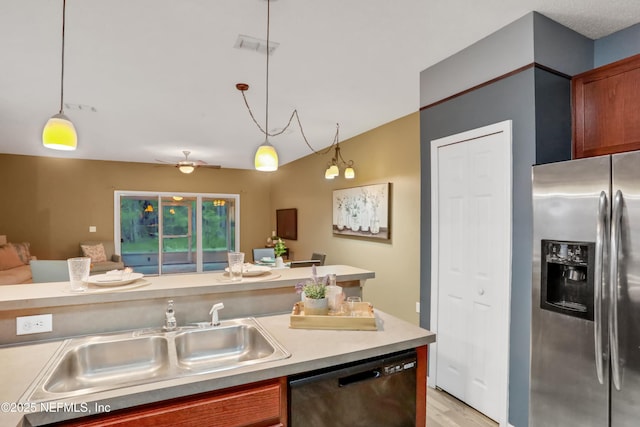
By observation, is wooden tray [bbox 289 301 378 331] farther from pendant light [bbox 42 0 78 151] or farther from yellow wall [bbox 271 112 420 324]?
yellow wall [bbox 271 112 420 324]

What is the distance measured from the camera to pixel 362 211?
4766 mm

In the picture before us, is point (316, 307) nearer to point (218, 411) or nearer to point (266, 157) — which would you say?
point (218, 411)

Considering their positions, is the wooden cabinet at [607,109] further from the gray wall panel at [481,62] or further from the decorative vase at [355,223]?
the decorative vase at [355,223]

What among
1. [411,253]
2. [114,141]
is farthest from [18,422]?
[114,141]

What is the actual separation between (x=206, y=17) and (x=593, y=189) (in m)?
2.43

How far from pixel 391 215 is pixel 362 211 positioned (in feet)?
1.92

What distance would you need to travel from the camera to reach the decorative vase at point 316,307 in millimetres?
1755

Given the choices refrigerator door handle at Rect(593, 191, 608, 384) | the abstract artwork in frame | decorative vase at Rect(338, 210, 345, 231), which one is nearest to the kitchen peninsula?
refrigerator door handle at Rect(593, 191, 608, 384)

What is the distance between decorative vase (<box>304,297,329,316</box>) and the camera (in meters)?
1.75

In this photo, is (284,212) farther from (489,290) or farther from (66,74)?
(489,290)

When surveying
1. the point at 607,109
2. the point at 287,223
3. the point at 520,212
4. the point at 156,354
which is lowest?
the point at 156,354

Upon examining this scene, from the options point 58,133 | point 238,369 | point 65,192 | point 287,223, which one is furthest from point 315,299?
point 65,192

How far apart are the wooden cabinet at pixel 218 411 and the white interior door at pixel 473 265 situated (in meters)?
1.73

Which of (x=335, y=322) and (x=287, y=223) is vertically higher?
(x=287, y=223)
